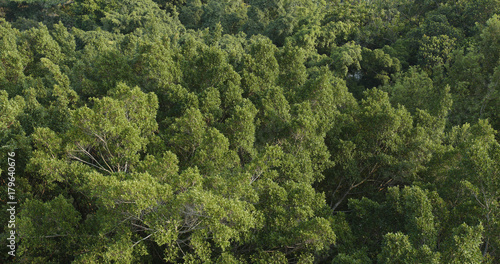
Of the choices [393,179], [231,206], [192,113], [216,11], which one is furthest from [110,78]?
[216,11]

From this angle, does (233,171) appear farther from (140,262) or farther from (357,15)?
(357,15)

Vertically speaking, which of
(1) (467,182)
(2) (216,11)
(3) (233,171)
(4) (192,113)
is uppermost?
(1) (467,182)

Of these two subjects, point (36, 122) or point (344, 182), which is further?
point (344, 182)

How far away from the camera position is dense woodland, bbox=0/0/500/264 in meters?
10.8

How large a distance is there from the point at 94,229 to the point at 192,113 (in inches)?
224

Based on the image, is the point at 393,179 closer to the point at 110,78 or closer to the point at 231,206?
the point at 231,206

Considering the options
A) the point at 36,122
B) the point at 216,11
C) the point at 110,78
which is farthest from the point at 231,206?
the point at 216,11

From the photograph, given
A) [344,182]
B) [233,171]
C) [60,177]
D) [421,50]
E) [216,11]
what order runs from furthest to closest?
[216,11], [421,50], [344,182], [233,171], [60,177]

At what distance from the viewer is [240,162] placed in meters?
15.8

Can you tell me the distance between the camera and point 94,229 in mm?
12547

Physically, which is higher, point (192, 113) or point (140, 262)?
point (192, 113)

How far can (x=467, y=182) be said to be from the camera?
12.0 meters

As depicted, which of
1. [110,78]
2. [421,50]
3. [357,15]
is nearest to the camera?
[110,78]

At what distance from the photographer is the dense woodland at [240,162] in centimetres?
1084
